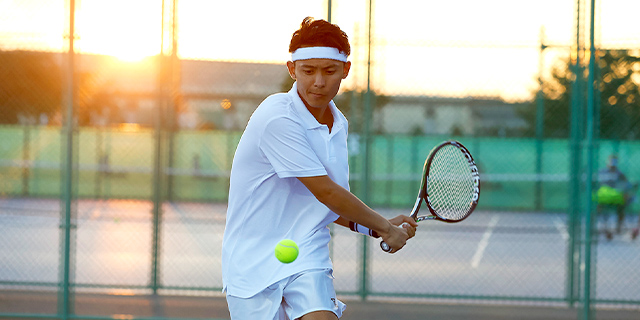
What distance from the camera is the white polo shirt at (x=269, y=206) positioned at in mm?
2389

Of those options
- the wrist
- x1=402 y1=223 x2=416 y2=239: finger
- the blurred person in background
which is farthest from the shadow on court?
the blurred person in background

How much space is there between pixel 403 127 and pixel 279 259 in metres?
11.6

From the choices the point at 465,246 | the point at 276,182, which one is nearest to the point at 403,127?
the point at 465,246

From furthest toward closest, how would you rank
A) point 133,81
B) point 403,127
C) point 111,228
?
point 403,127 < point 111,228 < point 133,81

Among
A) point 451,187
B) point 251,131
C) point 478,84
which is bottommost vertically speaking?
point 451,187

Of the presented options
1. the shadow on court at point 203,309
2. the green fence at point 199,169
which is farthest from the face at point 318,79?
the green fence at point 199,169

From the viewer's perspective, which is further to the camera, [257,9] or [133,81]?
[133,81]

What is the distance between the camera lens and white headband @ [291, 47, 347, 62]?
2.40 meters

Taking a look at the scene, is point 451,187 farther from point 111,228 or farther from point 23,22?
point 111,228

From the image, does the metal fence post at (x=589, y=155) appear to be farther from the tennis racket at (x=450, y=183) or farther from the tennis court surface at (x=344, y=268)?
the tennis racket at (x=450, y=183)

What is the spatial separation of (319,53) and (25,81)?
605cm

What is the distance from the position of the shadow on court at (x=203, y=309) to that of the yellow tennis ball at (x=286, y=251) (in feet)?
11.7

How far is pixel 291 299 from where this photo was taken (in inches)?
95.4

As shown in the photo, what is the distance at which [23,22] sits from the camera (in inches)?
247
